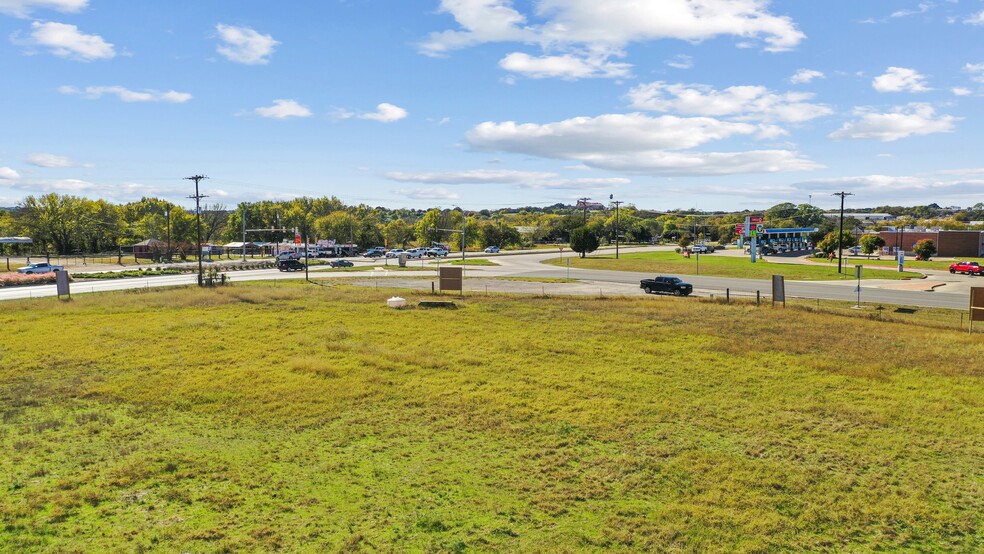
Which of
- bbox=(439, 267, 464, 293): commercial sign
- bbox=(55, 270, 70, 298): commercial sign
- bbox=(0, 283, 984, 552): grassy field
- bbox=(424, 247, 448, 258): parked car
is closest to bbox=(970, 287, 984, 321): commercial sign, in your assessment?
bbox=(0, 283, 984, 552): grassy field

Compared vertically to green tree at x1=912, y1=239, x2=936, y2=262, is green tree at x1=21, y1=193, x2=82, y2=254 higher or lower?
higher

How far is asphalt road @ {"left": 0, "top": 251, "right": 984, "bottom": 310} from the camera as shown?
51938mm

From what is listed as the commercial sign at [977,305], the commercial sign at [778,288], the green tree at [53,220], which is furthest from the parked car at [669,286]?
the green tree at [53,220]

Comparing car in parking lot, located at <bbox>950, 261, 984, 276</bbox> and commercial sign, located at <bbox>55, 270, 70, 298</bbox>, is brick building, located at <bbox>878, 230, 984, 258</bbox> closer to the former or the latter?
car in parking lot, located at <bbox>950, 261, 984, 276</bbox>

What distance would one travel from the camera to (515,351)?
2988 centimetres

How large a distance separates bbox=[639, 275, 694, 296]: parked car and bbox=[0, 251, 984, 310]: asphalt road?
5.38 feet

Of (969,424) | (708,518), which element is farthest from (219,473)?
(969,424)

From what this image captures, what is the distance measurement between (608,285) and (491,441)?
4812 cm

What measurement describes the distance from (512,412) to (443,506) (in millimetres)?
6900

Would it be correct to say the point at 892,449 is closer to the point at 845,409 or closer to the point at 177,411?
the point at 845,409

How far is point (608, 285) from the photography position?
64.0 meters

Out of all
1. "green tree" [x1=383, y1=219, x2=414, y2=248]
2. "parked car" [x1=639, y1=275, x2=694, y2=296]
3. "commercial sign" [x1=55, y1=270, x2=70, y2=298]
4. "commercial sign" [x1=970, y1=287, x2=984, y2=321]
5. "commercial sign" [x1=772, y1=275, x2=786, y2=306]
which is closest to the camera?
"commercial sign" [x1=970, y1=287, x2=984, y2=321]

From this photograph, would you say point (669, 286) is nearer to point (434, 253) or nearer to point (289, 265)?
point (289, 265)

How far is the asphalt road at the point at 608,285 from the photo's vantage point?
51.9 meters
